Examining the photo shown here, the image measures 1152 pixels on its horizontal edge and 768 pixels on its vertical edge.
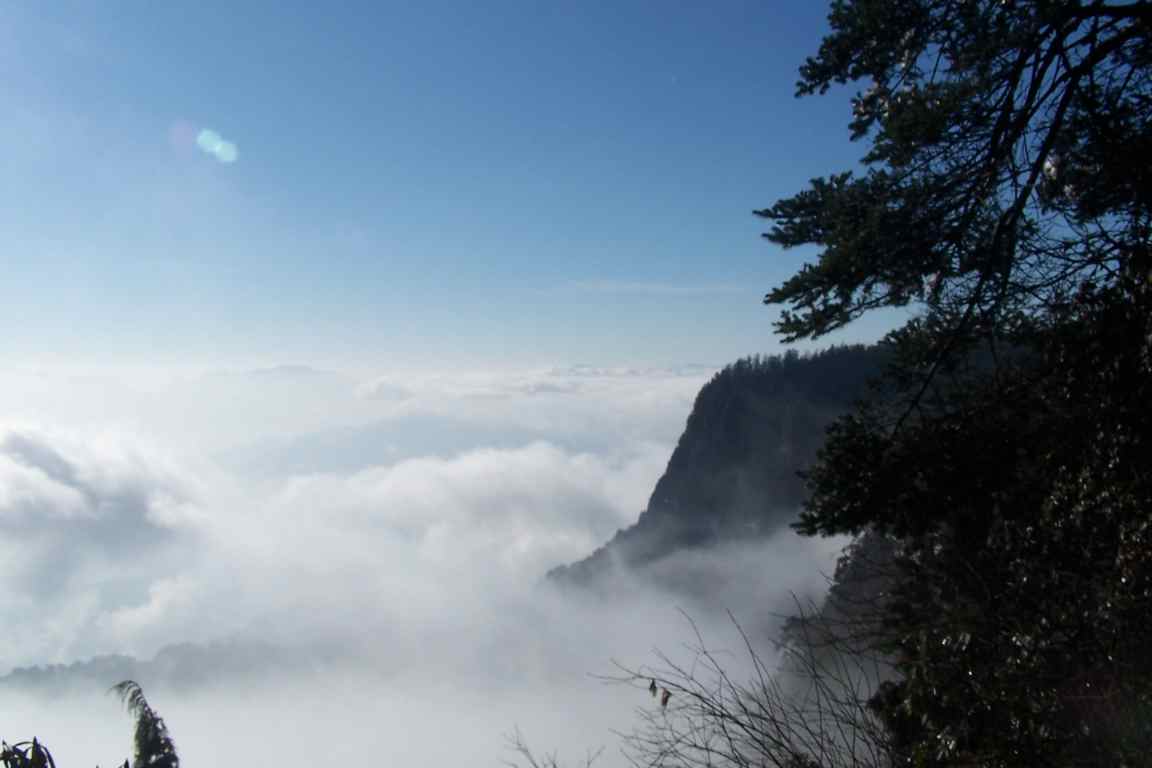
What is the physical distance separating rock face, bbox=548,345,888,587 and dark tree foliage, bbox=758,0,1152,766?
54715 millimetres

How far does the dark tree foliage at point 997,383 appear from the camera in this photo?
137 inches

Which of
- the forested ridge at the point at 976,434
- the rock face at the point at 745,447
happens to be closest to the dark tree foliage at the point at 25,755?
the forested ridge at the point at 976,434

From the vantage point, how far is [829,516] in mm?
6047

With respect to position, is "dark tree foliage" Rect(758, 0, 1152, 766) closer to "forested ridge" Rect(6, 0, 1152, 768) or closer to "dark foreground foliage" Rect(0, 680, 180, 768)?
"forested ridge" Rect(6, 0, 1152, 768)

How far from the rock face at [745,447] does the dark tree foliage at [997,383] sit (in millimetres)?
54715

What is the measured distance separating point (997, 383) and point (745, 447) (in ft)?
223

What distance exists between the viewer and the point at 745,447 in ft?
237

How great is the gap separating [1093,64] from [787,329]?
265 centimetres

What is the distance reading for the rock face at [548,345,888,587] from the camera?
64812 mm

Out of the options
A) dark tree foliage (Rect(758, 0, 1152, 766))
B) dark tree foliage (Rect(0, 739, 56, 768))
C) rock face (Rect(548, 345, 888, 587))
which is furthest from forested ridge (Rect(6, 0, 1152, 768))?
rock face (Rect(548, 345, 888, 587))

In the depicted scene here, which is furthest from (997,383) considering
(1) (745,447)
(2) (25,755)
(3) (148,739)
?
(1) (745,447)

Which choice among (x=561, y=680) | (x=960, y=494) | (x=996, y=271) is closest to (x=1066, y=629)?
(x=960, y=494)

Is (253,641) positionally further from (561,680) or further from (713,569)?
(713,569)

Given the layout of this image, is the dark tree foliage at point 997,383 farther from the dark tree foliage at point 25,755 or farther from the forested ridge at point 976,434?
the dark tree foliage at point 25,755
